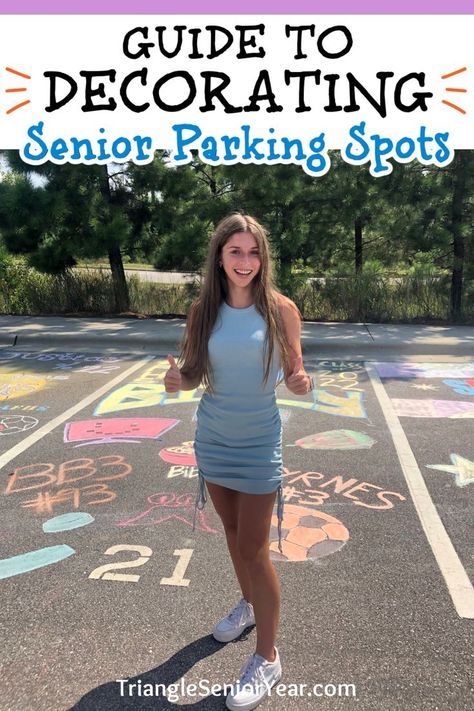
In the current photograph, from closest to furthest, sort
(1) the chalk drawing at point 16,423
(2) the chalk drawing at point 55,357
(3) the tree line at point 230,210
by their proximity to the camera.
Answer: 1. (1) the chalk drawing at point 16,423
2. (2) the chalk drawing at point 55,357
3. (3) the tree line at point 230,210

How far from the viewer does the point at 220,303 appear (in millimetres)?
2127

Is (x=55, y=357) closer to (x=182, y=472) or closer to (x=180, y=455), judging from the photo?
(x=180, y=455)

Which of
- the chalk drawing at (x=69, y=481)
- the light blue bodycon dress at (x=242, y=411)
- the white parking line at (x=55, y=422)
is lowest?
the chalk drawing at (x=69, y=481)

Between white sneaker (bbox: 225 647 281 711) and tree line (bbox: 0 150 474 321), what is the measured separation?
8.92 meters

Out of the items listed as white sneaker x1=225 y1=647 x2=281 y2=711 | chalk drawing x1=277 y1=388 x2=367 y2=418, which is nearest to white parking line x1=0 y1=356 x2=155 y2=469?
chalk drawing x1=277 y1=388 x2=367 y2=418

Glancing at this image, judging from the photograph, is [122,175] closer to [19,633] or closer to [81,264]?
[81,264]

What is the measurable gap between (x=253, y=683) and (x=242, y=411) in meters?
0.97

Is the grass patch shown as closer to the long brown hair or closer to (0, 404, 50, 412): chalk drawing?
(0, 404, 50, 412): chalk drawing

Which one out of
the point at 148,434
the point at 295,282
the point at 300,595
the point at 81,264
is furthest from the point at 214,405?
the point at 81,264

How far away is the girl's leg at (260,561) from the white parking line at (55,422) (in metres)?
2.67

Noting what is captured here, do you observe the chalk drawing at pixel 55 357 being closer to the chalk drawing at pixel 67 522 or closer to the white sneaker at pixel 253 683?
the chalk drawing at pixel 67 522

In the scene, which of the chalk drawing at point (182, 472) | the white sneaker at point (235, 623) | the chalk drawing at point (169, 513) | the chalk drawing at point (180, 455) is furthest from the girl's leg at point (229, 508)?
the chalk drawing at point (180, 455)

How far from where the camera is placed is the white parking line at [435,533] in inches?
99.5

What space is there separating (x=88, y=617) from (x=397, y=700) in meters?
1.30
